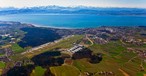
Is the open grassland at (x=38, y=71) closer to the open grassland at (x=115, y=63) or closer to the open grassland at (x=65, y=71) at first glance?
the open grassland at (x=65, y=71)

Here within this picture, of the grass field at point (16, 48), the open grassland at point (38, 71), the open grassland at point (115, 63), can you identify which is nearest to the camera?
the open grassland at point (38, 71)

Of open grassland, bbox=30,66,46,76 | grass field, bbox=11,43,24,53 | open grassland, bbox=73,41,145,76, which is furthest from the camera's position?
grass field, bbox=11,43,24,53

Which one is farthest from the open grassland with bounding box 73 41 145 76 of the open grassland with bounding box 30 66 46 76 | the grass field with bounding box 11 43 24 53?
the grass field with bounding box 11 43 24 53

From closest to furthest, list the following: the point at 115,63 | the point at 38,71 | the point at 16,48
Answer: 1. the point at 38,71
2. the point at 115,63
3. the point at 16,48

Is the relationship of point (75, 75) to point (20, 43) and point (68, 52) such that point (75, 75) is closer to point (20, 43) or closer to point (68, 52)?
point (68, 52)

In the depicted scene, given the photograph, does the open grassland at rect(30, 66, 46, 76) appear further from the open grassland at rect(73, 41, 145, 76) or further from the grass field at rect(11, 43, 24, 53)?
the grass field at rect(11, 43, 24, 53)

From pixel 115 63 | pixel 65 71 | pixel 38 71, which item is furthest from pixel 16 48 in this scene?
pixel 115 63

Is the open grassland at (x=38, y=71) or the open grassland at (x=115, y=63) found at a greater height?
the open grassland at (x=115, y=63)

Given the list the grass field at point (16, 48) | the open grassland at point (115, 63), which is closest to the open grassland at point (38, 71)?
the open grassland at point (115, 63)

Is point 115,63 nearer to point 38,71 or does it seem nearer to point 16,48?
point 38,71
